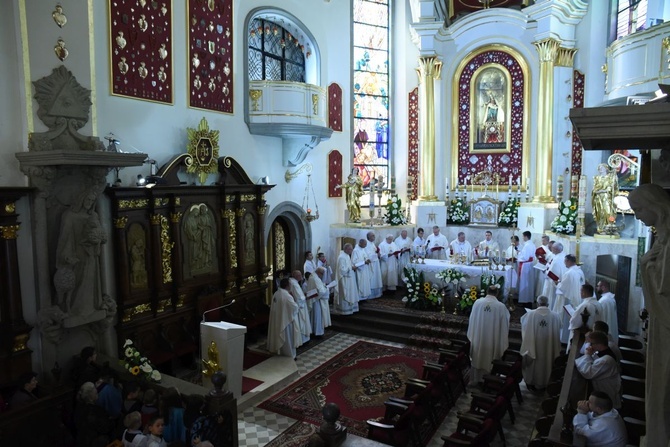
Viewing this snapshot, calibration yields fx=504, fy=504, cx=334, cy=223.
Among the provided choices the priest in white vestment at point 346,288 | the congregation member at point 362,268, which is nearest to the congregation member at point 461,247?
the congregation member at point 362,268

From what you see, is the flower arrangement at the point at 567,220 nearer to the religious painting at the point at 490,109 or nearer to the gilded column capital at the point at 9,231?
the religious painting at the point at 490,109

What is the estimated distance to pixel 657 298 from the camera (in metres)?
2.64

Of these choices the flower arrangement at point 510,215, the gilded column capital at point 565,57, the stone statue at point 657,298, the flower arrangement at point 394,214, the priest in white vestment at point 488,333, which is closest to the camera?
the stone statue at point 657,298

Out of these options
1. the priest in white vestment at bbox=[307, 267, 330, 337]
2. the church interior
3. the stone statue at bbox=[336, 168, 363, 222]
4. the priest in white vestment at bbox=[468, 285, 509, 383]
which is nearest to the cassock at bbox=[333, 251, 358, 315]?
the church interior

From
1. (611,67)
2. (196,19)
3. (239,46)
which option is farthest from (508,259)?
(196,19)

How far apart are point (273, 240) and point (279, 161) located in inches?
84.8

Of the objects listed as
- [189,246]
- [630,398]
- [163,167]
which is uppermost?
[163,167]

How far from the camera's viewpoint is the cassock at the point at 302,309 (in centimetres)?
1053

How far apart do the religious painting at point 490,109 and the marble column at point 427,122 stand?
132 cm

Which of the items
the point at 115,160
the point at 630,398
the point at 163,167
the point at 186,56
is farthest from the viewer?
the point at 186,56

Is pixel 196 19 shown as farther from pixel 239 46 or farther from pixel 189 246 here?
pixel 189 246

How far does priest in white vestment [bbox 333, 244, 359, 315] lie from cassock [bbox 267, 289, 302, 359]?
8.07 ft

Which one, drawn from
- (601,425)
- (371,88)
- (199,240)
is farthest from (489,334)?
(371,88)

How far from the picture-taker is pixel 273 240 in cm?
1376
